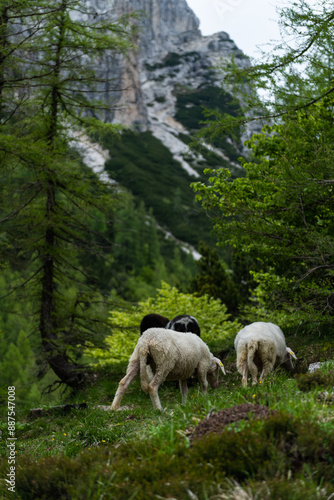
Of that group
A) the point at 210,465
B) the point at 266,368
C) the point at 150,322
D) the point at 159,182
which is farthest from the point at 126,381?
the point at 159,182

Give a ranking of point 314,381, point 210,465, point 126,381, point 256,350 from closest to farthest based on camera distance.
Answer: point 210,465 < point 314,381 < point 126,381 < point 256,350

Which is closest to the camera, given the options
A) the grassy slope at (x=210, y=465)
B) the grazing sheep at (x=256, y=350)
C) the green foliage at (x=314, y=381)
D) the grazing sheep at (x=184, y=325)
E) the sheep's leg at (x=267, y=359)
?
the grassy slope at (x=210, y=465)

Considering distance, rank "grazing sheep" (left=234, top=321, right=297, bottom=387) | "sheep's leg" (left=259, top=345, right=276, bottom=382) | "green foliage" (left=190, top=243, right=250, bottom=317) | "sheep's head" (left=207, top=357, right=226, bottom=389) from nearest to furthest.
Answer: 1. "grazing sheep" (left=234, top=321, right=297, bottom=387)
2. "sheep's leg" (left=259, top=345, right=276, bottom=382)
3. "sheep's head" (left=207, top=357, right=226, bottom=389)
4. "green foliage" (left=190, top=243, right=250, bottom=317)

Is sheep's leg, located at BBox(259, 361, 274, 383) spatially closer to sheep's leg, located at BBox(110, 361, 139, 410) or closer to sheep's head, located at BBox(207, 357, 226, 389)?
sheep's head, located at BBox(207, 357, 226, 389)

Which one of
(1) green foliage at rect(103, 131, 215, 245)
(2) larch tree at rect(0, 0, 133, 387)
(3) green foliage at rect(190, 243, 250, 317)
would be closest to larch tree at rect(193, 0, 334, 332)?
(2) larch tree at rect(0, 0, 133, 387)

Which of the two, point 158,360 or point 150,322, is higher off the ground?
point 158,360

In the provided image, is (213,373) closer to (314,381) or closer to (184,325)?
(184,325)

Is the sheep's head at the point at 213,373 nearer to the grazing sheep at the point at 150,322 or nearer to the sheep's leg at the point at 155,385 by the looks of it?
the sheep's leg at the point at 155,385

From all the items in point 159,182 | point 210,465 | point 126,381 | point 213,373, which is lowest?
point 213,373

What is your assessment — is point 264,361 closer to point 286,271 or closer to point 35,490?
point 286,271

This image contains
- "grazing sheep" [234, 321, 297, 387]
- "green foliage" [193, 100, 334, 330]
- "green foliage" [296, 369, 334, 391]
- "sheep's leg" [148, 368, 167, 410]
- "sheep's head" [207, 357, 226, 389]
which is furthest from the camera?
"sheep's head" [207, 357, 226, 389]

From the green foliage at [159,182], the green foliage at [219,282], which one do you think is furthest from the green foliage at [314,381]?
the green foliage at [159,182]

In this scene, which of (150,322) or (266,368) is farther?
(150,322)

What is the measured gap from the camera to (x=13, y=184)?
49.0 ft
